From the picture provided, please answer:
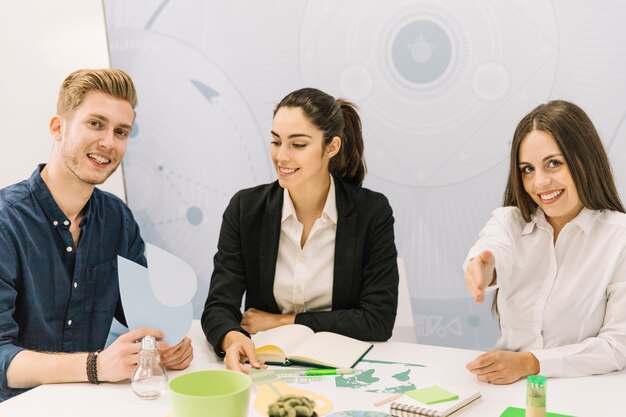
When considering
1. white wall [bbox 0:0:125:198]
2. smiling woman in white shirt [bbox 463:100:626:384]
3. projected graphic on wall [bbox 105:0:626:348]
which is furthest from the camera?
white wall [bbox 0:0:125:198]

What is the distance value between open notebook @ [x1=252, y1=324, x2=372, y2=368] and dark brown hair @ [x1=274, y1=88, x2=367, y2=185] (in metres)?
0.63

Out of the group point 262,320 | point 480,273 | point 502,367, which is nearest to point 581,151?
point 480,273

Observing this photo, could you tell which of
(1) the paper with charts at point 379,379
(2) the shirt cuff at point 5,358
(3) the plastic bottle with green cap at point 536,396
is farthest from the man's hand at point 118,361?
(3) the plastic bottle with green cap at point 536,396

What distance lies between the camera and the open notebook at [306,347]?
1.47 meters

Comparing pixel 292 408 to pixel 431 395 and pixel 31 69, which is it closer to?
pixel 431 395

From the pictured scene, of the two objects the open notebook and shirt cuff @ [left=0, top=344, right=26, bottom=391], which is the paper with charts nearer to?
the open notebook

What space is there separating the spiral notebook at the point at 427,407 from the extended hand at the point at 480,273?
0.62 ft

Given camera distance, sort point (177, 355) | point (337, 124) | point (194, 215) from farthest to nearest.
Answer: point (194, 215) → point (337, 124) → point (177, 355)

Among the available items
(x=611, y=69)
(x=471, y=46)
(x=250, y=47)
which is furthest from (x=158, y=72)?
(x=611, y=69)

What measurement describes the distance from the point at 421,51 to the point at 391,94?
215 mm

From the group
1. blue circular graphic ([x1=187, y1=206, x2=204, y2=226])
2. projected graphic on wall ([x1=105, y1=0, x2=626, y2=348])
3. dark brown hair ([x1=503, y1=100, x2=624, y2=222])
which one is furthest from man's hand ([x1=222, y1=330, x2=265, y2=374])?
blue circular graphic ([x1=187, y1=206, x2=204, y2=226])

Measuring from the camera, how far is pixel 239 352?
1.49 metres

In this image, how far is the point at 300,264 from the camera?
1.91 m

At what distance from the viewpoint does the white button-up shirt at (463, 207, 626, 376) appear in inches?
58.2
